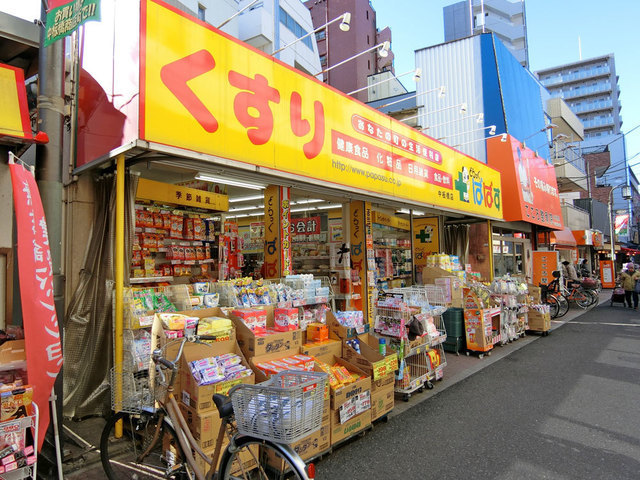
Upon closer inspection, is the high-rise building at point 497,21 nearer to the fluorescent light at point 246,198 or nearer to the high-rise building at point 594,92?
the high-rise building at point 594,92

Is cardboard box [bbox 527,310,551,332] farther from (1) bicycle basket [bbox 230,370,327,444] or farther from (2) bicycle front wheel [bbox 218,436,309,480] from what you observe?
(1) bicycle basket [bbox 230,370,327,444]

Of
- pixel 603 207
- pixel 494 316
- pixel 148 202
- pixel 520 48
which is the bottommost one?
pixel 494 316

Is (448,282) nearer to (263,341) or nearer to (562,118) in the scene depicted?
(263,341)

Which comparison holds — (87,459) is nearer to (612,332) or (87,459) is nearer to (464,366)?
(464,366)

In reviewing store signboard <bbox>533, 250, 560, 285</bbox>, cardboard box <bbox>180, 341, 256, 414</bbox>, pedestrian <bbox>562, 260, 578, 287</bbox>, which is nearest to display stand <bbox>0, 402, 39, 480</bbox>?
cardboard box <bbox>180, 341, 256, 414</bbox>

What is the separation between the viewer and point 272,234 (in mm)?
6680

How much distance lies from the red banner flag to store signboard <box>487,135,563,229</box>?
13.6 m

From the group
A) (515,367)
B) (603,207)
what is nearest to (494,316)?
(515,367)

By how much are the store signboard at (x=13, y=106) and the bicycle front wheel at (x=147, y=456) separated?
3.03m

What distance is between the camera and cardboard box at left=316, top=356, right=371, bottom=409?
375cm

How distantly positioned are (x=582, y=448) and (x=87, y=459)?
494cm

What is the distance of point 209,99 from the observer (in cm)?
452

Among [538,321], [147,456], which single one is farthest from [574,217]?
[147,456]

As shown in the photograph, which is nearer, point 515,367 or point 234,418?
point 234,418
